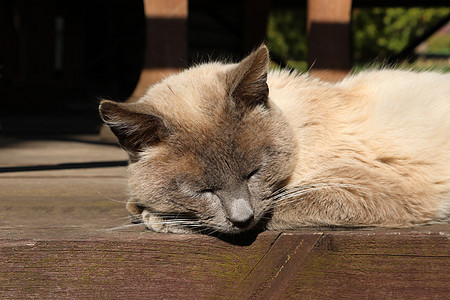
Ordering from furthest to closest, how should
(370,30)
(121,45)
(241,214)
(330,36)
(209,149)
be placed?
(370,30), (121,45), (330,36), (209,149), (241,214)

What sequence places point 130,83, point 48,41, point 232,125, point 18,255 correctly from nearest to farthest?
1. point 18,255
2. point 232,125
3. point 48,41
4. point 130,83

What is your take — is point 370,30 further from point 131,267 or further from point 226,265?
point 131,267

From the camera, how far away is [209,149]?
1900 millimetres

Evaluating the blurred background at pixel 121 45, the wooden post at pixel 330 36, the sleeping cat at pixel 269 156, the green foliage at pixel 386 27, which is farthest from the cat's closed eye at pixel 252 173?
the green foliage at pixel 386 27

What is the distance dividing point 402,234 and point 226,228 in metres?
0.63

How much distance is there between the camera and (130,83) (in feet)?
29.9

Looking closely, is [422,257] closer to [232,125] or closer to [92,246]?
[232,125]

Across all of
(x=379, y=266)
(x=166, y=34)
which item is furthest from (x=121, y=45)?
(x=379, y=266)

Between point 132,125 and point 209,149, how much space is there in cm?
30

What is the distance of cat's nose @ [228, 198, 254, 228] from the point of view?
1795 mm

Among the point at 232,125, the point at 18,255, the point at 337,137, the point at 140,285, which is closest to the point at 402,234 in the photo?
the point at 337,137

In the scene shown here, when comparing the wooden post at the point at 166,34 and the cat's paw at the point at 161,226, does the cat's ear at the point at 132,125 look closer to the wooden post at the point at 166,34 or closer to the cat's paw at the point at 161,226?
the cat's paw at the point at 161,226

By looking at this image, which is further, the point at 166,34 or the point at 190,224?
the point at 166,34

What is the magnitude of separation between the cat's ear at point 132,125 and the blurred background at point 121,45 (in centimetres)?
147
